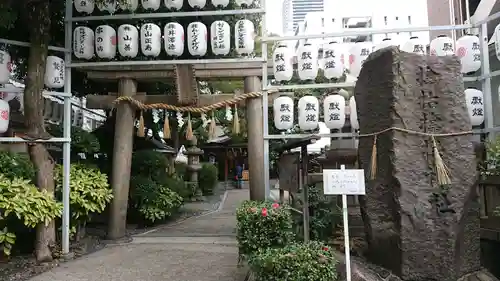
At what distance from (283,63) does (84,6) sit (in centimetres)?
448

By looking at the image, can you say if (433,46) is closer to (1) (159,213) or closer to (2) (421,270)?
(2) (421,270)

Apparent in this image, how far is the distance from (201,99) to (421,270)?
5868 mm

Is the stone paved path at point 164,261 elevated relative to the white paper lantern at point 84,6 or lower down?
lower down

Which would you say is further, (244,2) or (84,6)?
(84,6)

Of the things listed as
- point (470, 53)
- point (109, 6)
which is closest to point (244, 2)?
point (109, 6)

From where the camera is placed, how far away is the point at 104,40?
→ 844 cm

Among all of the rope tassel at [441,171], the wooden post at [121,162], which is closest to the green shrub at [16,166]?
the wooden post at [121,162]

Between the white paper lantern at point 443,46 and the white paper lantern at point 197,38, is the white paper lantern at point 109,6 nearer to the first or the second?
the white paper lantern at point 197,38

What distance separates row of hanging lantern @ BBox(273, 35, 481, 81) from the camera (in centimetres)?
704

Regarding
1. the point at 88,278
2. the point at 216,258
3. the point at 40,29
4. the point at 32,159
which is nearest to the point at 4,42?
the point at 40,29

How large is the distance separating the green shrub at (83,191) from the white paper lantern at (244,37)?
4125mm

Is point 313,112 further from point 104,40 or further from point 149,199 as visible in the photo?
point 149,199

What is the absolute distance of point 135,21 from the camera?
933cm

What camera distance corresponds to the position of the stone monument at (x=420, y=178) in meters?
4.76
